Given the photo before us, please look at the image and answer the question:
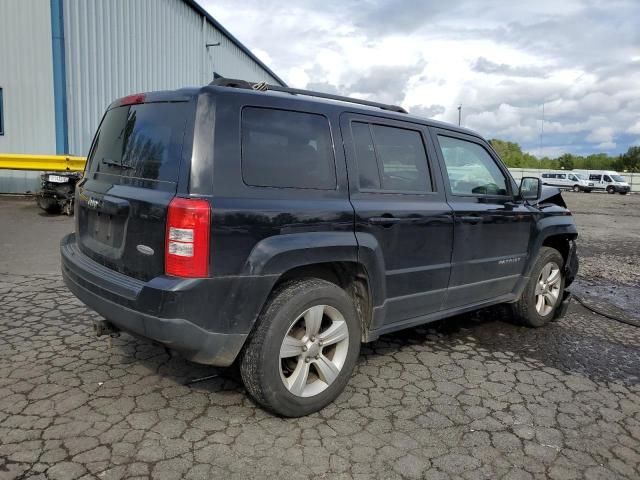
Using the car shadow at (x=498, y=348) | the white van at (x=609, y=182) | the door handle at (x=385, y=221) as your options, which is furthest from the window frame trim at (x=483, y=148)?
the white van at (x=609, y=182)

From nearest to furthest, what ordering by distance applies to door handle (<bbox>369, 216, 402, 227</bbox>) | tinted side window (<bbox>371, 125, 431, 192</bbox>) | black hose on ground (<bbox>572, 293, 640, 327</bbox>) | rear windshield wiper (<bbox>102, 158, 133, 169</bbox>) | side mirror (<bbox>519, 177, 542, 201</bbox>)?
1. rear windshield wiper (<bbox>102, 158, 133, 169</bbox>)
2. door handle (<bbox>369, 216, 402, 227</bbox>)
3. tinted side window (<bbox>371, 125, 431, 192</bbox>)
4. side mirror (<bbox>519, 177, 542, 201</bbox>)
5. black hose on ground (<bbox>572, 293, 640, 327</bbox>)

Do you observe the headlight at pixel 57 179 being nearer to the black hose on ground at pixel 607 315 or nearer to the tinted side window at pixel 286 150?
the tinted side window at pixel 286 150

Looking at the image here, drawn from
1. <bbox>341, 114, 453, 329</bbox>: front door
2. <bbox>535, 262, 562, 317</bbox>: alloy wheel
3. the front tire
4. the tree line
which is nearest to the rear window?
the front tire

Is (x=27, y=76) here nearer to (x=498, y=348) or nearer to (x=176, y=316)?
(x=176, y=316)

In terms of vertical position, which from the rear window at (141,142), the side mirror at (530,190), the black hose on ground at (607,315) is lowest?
the black hose on ground at (607,315)

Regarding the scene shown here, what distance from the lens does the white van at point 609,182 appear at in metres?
41.5

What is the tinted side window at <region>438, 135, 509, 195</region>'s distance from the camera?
13.5 feet

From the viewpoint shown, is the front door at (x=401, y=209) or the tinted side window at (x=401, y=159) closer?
the front door at (x=401, y=209)

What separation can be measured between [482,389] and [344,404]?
1.02 meters

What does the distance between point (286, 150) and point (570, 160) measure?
88083 millimetres

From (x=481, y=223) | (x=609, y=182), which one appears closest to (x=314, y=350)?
(x=481, y=223)

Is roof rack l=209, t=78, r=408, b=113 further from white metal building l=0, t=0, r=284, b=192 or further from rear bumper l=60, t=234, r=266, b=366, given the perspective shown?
white metal building l=0, t=0, r=284, b=192

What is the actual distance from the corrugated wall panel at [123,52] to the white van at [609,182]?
3551 centimetres

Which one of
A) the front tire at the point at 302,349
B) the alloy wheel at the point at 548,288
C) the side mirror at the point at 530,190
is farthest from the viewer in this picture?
the alloy wheel at the point at 548,288
